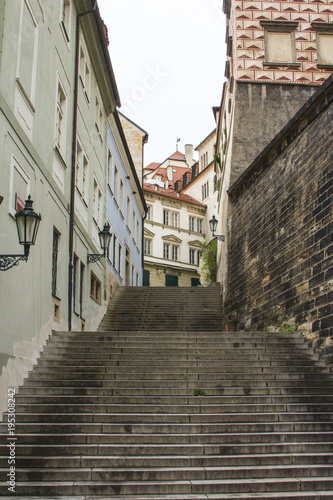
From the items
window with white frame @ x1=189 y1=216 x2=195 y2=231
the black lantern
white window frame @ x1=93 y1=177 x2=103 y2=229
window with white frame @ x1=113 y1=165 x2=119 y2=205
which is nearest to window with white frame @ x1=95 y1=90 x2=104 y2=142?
white window frame @ x1=93 y1=177 x2=103 y2=229

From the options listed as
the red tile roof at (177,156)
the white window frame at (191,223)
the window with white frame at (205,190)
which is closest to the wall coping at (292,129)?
the white window frame at (191,223)

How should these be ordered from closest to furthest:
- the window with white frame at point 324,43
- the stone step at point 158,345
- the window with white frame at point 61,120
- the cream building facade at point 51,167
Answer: the cream building facade at point 51,167, the stone step at point 158,345, the window with white frame at point 61,120, the window with white frame at point 324,43

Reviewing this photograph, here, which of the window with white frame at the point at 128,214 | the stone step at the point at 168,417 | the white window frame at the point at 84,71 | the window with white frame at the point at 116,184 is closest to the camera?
the stone step at the point at 168,417

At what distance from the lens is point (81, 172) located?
50.0ft

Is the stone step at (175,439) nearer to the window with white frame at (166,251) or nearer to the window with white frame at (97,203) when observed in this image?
the window with white frame at (97,203)

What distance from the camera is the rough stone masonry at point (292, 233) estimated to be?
10562 mm

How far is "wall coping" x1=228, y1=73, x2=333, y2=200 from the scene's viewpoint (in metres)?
11.1

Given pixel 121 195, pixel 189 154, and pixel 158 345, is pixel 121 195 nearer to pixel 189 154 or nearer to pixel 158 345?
pixel 158 345

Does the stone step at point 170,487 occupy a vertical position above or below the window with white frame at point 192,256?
below

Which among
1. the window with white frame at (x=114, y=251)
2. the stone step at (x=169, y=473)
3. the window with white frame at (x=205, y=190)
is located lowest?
the stone step at (x=169, y=473)

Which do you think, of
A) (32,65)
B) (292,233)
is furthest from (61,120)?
(292,233)

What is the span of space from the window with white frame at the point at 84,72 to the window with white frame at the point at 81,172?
2020mm

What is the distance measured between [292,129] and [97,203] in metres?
7.31

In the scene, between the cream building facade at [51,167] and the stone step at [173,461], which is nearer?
the stone step at [173,461]
